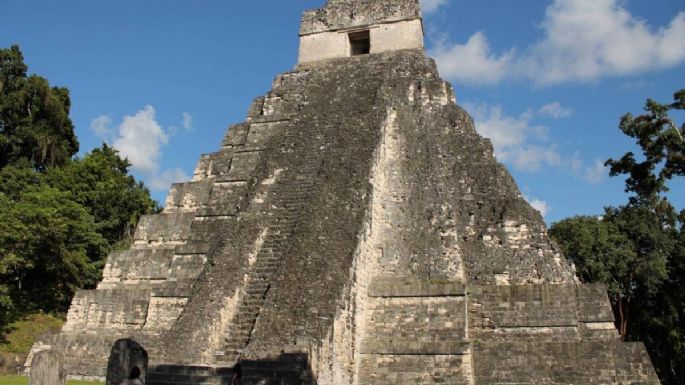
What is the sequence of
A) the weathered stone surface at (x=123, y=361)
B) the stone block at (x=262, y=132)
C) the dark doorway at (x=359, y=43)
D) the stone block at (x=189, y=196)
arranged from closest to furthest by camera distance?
the weathered stone surface at (x=123, y=361) → the stone block at (x=189, y=196) → the stone block at (x=262, y=132) → the dark doorway at (x=359, y=43)

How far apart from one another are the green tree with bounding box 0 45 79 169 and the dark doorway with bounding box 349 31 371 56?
19217 mm

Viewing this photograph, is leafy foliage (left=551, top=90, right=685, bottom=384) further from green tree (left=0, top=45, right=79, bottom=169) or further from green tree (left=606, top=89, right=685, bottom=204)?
green tree (left=0, top=45, right=79, bottom=169)

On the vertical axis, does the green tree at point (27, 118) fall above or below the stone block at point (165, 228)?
above

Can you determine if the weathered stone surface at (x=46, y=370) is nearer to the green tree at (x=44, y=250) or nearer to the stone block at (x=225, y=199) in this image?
the stone block at (x=225, y=199)

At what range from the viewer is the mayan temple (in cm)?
977

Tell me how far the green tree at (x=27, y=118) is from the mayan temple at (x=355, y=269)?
18.5 metres

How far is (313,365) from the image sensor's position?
28.0 ft

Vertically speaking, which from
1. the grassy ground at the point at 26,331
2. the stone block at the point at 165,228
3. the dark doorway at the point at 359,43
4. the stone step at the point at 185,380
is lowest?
the stone step at the point at 185,380

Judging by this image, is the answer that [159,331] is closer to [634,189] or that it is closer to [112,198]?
[634,189]

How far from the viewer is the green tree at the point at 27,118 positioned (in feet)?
93.9

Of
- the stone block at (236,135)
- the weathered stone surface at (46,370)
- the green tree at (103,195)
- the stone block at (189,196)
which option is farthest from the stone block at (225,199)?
the green tree at (103,195)

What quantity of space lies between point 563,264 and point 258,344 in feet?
21.3

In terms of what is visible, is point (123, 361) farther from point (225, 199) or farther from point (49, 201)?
point (49, 201)

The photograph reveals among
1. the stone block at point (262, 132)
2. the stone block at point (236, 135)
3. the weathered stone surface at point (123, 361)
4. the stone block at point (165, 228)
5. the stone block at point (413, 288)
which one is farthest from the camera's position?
the stone block at point (236, 135)
